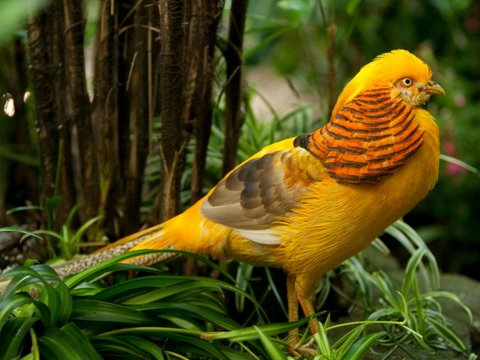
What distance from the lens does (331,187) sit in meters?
2.28

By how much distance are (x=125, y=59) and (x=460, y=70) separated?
3856 mm

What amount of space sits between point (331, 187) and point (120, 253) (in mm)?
800

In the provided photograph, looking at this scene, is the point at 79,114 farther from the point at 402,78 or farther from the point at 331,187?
the point at 402,78

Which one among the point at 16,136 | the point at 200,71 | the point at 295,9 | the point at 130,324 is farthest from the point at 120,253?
the point at 295,9

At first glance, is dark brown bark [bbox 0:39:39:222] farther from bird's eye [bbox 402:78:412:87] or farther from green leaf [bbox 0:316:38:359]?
bird's eye [bbox 402:78:412:87]

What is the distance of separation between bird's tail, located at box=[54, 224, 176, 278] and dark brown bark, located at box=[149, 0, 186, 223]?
0.19 meters

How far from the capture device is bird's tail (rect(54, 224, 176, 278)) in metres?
2.51

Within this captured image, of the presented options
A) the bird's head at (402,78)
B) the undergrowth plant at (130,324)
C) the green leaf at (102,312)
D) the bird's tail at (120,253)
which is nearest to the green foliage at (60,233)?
the bird's tail at (120,253)

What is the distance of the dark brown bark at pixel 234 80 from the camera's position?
2691 millimetres

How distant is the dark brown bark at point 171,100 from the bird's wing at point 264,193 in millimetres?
253

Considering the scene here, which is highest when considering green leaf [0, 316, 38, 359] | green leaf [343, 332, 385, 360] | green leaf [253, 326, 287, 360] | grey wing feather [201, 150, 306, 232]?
grey wing feather [201, 150, 306, 232]

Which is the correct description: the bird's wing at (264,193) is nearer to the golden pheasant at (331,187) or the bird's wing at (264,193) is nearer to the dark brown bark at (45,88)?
the golden pheasant at (331,187)

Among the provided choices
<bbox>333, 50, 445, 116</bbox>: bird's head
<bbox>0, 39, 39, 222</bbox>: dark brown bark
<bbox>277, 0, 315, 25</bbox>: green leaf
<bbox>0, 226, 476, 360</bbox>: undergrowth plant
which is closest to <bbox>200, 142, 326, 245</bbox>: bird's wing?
<bbox>0, 226, 476, 360</bbox>: undergrowth plant

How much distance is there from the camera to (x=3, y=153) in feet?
11.5
